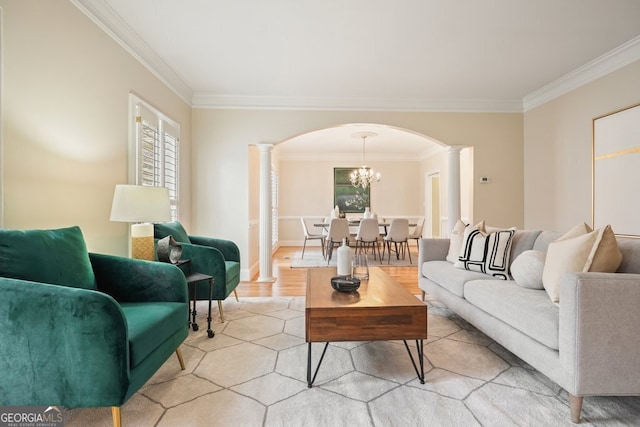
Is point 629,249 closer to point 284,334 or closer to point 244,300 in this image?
point 284,334

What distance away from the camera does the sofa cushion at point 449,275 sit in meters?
2.69

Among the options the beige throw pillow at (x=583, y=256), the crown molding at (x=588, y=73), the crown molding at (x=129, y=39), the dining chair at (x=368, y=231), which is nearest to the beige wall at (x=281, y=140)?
the crown molding at (x=588, y=73)

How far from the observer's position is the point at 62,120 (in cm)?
225

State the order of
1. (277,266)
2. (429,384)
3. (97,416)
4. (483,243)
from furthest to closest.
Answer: (277,266), (483,243), (429,384), (97,416)

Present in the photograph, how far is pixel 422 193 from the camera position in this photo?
360 inches

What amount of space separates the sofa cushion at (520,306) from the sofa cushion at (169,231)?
2645 millimetres

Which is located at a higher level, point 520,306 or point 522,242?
point 522,242

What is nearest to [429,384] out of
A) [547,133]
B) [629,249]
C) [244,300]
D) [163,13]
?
[629,249]

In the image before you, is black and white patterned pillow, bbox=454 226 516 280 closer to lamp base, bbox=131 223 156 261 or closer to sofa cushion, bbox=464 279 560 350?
sofa cushion, bbox=464 279 560 350

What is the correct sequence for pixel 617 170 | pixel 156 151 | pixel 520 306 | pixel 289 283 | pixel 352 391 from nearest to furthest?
pixel 352 391 → pixel 520 306 → pixel 617 170 → pixel 156 151 → pixel 289 283

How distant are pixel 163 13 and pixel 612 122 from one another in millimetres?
4548

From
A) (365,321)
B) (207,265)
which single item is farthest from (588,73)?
(207,265)
